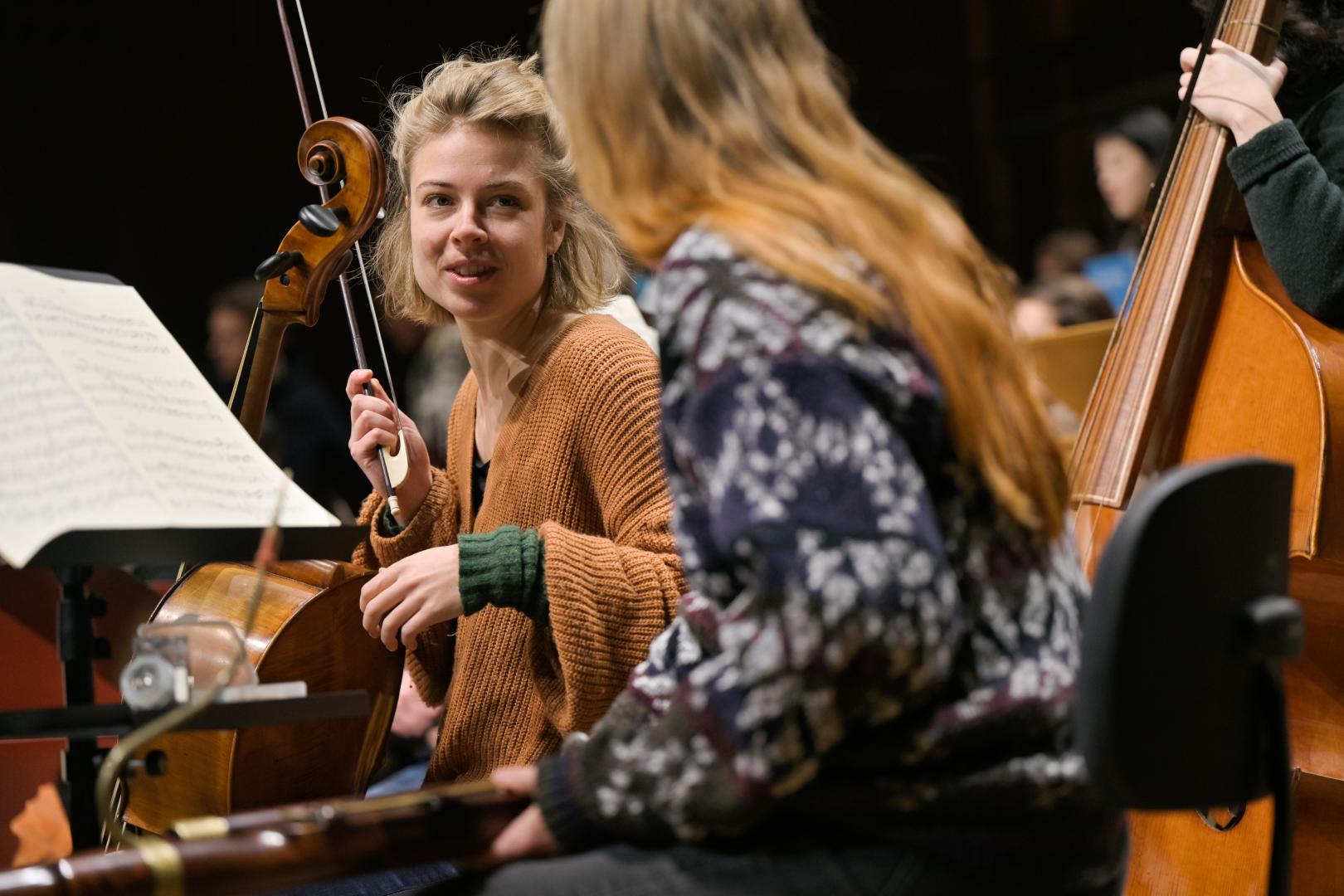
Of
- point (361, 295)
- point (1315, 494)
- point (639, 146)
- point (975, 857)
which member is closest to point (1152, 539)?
point (975, 857)

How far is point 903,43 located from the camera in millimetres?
5438

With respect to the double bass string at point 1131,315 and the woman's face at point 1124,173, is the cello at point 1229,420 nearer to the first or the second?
the double bass string at point 1131,315

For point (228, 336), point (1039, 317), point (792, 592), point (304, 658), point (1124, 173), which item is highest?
point (792, 592)

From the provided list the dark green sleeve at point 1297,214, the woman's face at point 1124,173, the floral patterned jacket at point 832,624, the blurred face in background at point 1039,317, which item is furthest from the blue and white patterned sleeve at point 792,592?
the woman's face at point 1124,173

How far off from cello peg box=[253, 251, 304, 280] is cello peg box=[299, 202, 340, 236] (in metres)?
0.05

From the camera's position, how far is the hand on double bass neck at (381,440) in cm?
164

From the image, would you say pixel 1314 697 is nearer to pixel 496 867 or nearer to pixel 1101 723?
pixel 1101 723

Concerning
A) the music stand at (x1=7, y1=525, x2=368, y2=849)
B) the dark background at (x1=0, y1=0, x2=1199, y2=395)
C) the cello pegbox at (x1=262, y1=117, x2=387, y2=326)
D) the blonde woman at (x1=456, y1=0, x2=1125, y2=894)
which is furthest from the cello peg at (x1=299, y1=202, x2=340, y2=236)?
the dark background at (x1=0, y1=0, x2=1199, y2=395)

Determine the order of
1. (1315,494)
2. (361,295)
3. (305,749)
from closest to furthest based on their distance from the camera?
(305,749) → (1315,494) → (361,295)

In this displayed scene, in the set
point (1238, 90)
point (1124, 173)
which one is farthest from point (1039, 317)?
point (1238, 90)

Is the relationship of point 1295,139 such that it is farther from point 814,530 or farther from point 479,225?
point 814,530

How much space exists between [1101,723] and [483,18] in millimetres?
4798

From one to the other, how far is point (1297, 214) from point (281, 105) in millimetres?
4303

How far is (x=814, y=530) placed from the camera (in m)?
0.83
